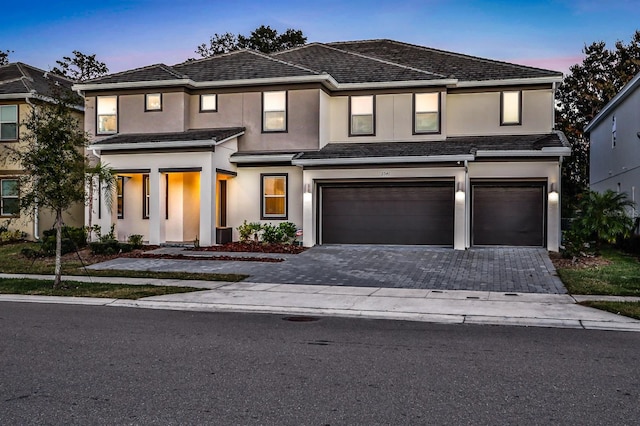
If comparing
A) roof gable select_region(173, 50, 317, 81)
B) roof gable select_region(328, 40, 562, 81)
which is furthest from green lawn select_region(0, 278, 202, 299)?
roof gable select_region(328, 40, 562, 81)

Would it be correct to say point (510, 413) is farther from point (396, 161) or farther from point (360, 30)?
point (360, 30)

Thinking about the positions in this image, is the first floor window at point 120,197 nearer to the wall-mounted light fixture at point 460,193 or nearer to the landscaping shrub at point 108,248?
the landscaping shrub at point 108,248

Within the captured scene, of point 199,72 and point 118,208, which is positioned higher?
point 199,72

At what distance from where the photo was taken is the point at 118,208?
24141 millimetres

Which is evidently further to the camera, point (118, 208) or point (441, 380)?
point (118, 208)

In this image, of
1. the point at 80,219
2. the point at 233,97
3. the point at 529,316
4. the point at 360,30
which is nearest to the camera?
the point at 529,316

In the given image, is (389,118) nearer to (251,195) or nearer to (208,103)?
(251,195)

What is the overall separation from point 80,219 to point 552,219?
2010 centimetres

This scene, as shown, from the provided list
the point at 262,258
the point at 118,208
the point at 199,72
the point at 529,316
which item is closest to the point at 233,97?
→ the point at 199,72

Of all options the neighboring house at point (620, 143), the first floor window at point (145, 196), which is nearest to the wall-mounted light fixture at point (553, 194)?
the neighboring house at point (620, 143)

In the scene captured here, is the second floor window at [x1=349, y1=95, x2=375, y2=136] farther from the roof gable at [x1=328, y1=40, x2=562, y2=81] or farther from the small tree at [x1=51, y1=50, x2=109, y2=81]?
the small tree at [x1=51, y1=50, x2=109, y2=81]

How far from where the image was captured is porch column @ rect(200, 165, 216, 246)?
70.7ft

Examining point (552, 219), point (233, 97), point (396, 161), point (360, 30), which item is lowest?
point (552, 219)

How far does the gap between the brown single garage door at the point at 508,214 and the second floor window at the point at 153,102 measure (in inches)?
507
